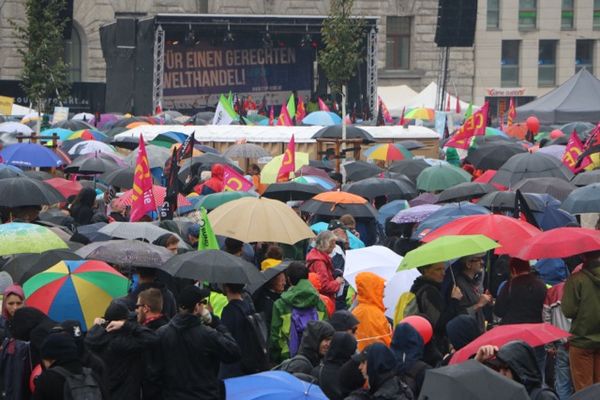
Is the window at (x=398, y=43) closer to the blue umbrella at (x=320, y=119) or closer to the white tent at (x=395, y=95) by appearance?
the white tent at (x=395, y=95)

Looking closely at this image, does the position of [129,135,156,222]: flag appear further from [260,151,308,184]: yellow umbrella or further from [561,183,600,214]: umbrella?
[260,151,308,184]: yellow umbrella

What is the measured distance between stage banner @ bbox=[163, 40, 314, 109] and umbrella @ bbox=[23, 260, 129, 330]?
3112 centimetres

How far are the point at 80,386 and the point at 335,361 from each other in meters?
1.46

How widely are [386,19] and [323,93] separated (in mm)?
9817

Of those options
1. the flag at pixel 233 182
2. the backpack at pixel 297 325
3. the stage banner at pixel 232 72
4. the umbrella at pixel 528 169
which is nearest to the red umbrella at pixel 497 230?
the backpack at pixel 297 325

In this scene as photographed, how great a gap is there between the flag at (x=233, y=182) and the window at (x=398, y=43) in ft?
115

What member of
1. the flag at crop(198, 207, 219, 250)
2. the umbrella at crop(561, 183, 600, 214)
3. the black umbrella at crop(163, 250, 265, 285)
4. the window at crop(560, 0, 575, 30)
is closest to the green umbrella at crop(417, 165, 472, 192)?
the umbrella at crop(561, 183, 600, 214)

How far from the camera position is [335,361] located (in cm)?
813

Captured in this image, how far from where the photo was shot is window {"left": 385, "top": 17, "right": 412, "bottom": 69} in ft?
168

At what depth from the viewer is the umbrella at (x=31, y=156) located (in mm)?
17406

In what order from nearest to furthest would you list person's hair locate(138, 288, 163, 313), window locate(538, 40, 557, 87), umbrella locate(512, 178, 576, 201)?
1. person's hair locate(138, 288, 163, 313)
2. umbrella locate(512, 178, 576, 201)
3. window locate(538, 40, 557, 87)

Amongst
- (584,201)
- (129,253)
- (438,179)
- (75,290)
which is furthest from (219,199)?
(75,290)

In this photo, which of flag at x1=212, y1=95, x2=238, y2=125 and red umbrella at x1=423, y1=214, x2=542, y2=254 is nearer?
red umbrella at x1=423, y1=214, x2=542, y2=254

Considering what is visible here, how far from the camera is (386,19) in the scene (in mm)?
50875
